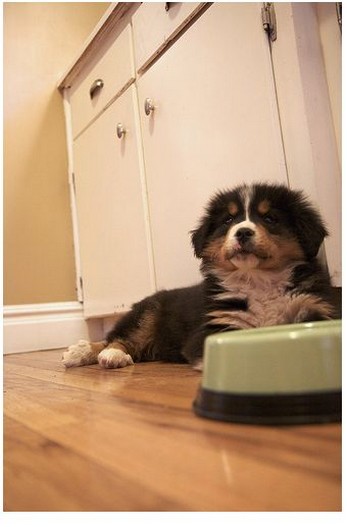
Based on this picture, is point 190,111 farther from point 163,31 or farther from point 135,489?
point 135,489

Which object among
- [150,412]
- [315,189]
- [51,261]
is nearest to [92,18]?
[51,261]

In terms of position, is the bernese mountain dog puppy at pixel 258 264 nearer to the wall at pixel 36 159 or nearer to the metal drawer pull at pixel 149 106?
the metal drawer pull at pixel 149 106

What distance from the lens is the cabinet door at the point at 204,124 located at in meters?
1.78

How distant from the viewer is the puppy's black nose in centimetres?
149

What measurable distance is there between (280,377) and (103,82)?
2511mm

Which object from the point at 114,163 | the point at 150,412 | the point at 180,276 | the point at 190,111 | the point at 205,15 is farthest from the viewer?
the point at 114,163

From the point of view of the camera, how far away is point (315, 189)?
162 cm

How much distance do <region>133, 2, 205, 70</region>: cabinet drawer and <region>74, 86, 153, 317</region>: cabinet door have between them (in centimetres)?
22

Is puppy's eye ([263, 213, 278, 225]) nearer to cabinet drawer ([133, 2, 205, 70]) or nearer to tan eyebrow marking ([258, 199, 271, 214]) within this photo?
tan eyebrow marking ([258, 199, 271, 214])

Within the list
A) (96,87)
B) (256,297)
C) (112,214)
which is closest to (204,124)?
(256,297)

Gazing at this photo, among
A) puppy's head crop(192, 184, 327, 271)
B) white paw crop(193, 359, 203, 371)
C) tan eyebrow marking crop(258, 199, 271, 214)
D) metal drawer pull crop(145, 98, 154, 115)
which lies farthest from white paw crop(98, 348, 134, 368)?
metal drawer pull crop(145, 98, 154, 115)
